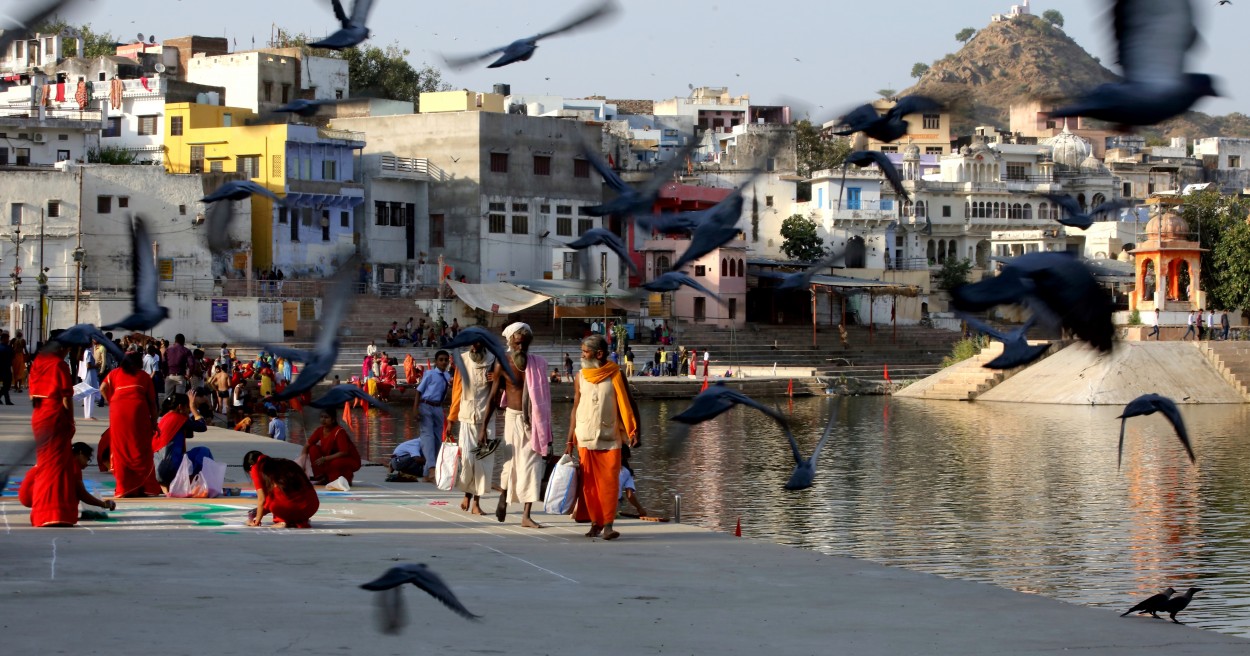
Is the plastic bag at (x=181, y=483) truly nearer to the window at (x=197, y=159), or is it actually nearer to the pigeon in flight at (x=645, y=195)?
the pigeon in flight at (x=645, y=195)

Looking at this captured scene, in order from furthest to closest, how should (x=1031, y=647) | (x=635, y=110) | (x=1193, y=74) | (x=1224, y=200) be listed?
(x=635, y=110) < (x=1224, y=200) < (x=1031, y=647) < (x=1193, y=74)

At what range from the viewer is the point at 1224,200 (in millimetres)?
53125

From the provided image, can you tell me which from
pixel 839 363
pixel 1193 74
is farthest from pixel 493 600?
pixel 839 363

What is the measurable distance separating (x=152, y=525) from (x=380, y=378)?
2176cm

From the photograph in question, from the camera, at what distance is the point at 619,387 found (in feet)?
31.8

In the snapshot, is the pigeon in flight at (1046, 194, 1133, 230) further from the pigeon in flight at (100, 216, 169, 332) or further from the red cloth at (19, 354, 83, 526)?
the red cloth at (19, 354, 83, 526)

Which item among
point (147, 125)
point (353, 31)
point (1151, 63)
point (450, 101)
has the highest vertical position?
point (450, 101)

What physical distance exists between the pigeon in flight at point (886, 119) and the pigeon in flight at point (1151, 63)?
1.72 metres

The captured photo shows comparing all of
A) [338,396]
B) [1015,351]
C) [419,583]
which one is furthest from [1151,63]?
[338,396]

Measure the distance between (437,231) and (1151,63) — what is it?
142ft

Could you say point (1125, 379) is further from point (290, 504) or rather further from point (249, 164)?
point (290, 504)

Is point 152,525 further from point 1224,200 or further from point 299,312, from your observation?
point 1224,200

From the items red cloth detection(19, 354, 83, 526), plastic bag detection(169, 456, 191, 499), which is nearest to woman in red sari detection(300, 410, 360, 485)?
plastic bag detection(169, 456, 191, 499)

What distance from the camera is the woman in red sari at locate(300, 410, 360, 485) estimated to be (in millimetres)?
11984
